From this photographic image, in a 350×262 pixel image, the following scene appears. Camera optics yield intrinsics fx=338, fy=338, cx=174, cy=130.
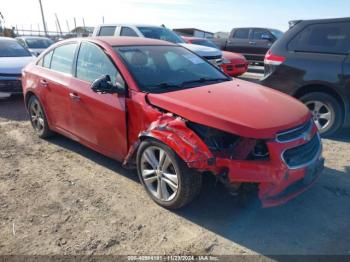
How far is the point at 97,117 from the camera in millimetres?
3996

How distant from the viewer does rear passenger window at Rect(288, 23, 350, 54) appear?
206 inches

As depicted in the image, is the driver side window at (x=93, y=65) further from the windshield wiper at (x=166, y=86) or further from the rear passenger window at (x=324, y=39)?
the rear passenger window at (x=324, y=39)

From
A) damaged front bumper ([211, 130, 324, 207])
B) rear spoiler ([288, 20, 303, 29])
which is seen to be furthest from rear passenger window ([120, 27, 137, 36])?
damaged front bumper ([211, 130, 324, 207])

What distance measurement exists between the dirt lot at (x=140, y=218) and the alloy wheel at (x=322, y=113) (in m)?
1.02

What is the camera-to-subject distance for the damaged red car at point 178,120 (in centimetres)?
294

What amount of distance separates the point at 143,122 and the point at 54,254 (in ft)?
4.84

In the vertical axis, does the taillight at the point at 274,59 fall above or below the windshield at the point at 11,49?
above

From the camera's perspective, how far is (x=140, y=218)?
3.33 metres

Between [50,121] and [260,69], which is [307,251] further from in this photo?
[260,69]

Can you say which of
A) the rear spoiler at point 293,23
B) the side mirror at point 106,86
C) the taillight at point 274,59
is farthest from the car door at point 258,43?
the side mirror at point 106,86

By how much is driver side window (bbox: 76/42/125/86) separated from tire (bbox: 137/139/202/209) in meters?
0.90

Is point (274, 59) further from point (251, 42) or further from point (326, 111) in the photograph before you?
point (251, 42)

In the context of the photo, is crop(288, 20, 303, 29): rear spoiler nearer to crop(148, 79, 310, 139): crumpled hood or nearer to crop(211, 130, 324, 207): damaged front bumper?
crop(148, 79, 310, 139): crumpled hood

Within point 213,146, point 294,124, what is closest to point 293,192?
point 294,124
